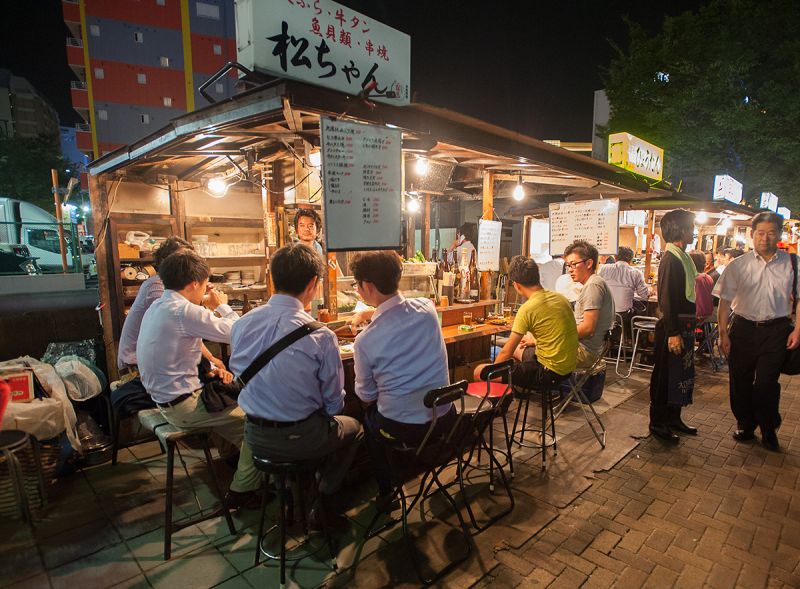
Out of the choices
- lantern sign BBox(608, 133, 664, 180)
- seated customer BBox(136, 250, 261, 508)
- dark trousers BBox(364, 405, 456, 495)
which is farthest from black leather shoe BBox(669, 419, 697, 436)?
lantern sign BBox(608, 133, 664, 180)

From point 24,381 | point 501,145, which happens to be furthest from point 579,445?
point 24,381

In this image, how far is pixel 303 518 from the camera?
355 cm

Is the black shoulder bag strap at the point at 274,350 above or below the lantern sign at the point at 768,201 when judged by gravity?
below

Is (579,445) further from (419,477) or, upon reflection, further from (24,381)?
(24,381)

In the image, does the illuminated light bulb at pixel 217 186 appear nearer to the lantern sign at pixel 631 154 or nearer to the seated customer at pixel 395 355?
the seated customer at pixel 395 355

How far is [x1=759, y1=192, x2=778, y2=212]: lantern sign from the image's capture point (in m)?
19.5

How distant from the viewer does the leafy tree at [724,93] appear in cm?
1814

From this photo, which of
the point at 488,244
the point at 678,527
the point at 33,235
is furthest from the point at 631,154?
the point at 33,235

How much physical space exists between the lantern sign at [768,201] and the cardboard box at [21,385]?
2572 centimetres

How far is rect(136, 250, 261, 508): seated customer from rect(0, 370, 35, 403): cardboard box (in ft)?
4.73

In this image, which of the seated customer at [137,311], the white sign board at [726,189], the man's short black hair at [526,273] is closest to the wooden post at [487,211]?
the man's short black hair at [526,273]

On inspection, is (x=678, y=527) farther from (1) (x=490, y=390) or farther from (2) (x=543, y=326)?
(2) (x=543, y=326)

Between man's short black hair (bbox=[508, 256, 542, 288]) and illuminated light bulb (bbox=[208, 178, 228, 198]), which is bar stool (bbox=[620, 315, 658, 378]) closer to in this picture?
man's short black hair (bbox=[508, 256, 542, 288])

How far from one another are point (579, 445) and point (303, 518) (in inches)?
132
